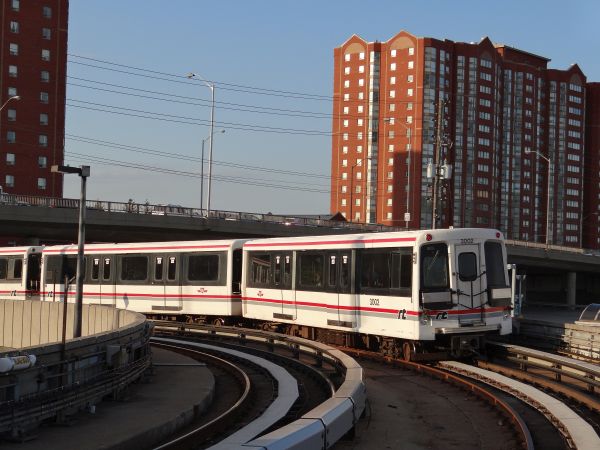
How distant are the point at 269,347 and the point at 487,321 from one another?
6.31 meters

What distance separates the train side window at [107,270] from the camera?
3297 cm

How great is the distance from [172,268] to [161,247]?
962 mm

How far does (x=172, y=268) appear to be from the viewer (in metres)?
30.3

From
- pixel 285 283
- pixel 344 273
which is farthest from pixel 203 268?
pixel 344 273

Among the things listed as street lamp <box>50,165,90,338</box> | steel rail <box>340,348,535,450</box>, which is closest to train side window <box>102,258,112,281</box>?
steel rail <box>340,348,535,450</box>

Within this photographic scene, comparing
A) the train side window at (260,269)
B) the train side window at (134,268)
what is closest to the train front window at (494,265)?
the train side window at (260,269)

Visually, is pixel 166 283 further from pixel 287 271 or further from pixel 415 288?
pixel 415 288

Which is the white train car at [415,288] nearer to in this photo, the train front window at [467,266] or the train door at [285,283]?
the train front window at [467,266]

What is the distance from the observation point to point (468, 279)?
63.1 feet

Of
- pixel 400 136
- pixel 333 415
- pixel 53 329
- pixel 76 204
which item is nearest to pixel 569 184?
pixel 400 136

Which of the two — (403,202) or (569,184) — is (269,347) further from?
(569,184)

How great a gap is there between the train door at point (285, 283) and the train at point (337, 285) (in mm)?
29

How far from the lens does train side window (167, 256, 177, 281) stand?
30.2m

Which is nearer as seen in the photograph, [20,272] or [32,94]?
[20,272]
